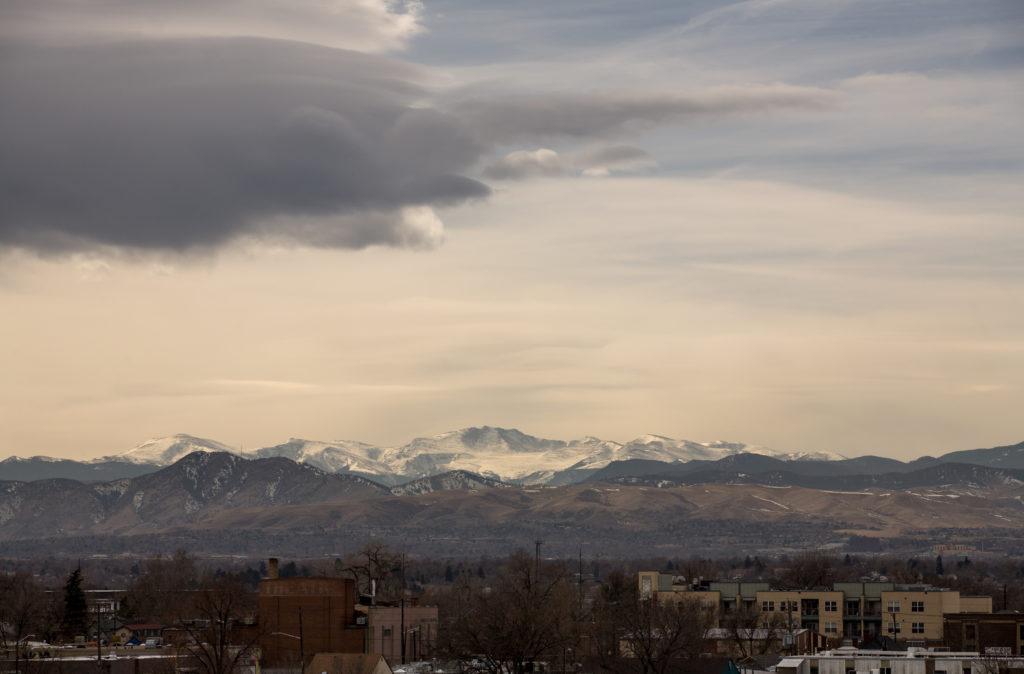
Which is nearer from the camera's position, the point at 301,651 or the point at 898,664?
the point at 898,664

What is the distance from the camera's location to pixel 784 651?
193250 mm

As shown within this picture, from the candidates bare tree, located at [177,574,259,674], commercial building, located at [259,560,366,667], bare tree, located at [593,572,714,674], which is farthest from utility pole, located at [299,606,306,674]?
bare tree, located at [593,572,714,674]

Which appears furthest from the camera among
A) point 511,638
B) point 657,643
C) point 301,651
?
point 657,643

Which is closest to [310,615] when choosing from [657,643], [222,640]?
[222,640]

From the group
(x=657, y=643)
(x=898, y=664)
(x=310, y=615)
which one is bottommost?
(x=657, y=643)

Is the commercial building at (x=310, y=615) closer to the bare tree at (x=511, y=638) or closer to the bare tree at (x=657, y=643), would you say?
the bare tree at (x=511, y=638)

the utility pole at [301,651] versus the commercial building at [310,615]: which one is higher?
the commercial building at [310,615]

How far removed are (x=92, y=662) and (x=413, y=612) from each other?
38.1 m

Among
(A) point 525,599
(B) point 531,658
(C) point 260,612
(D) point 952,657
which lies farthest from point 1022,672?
(C) point 260,612

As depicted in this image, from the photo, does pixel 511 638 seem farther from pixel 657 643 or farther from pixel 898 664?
pixel 898 664

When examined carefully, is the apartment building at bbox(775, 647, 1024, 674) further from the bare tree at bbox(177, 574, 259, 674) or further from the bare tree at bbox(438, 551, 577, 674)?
the bare tree at bbox(177, 574, 259, 674)

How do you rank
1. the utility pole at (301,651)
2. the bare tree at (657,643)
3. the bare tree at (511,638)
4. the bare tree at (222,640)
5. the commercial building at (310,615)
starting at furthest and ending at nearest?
the bare tree at (657,643) < the commercial building at (310,615) < the bare tree at (511,638) < the utility pole at (301,651) < the bare tree at (222,640)

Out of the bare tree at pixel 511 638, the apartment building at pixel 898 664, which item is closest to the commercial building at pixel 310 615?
the bare tree at pixel 511 638

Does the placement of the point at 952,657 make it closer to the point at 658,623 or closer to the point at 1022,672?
the point at 1022,672
